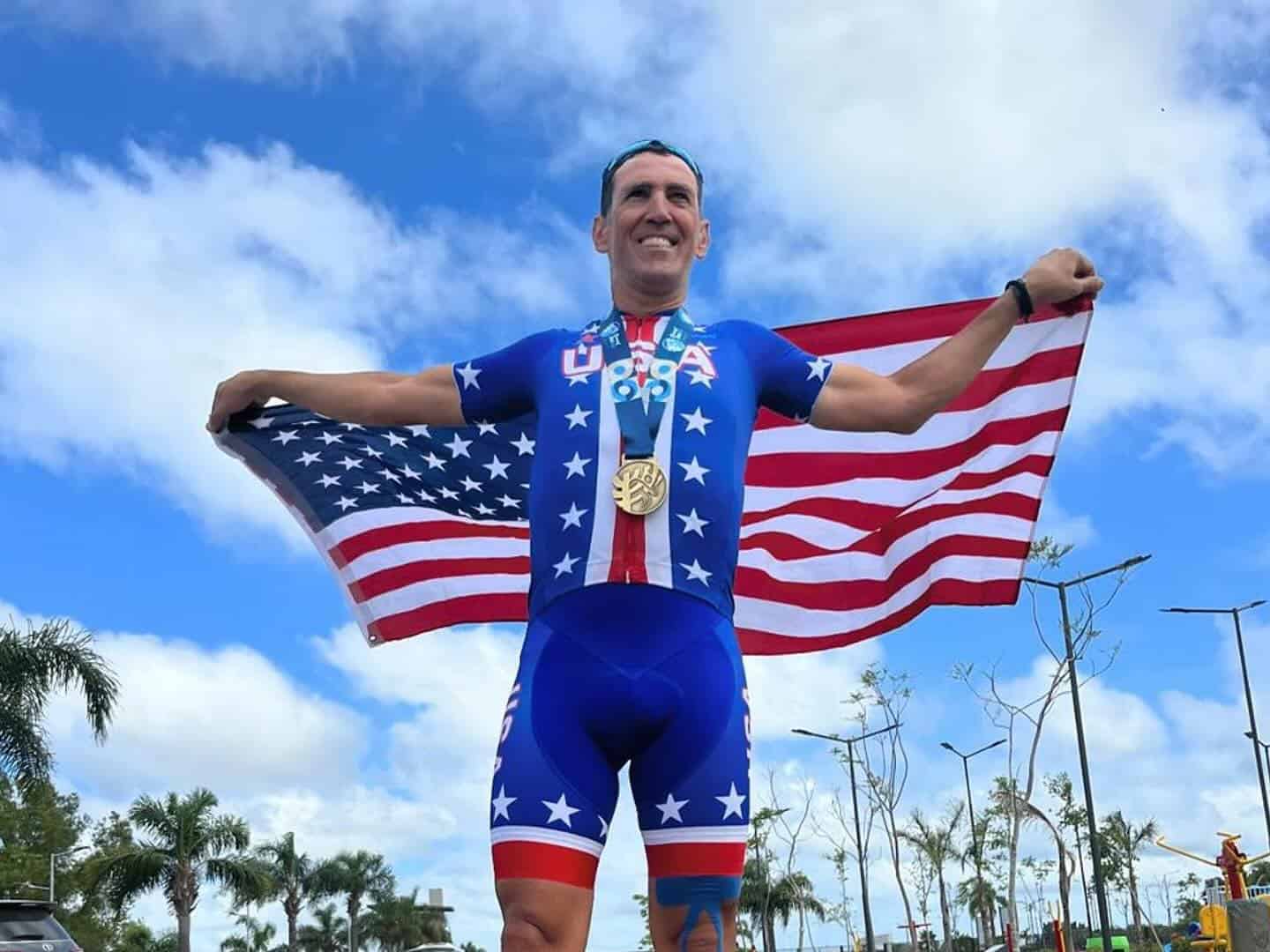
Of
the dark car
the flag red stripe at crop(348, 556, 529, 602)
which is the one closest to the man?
the flag red stripe at crop(348, 556, 529, 602)

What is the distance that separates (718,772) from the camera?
3.80 meters

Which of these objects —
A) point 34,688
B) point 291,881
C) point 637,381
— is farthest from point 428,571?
point 291,881

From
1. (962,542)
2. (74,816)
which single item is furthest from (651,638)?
(74,816)

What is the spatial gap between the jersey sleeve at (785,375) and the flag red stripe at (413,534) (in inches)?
74.2

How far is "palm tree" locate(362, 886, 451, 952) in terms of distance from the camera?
66.9m

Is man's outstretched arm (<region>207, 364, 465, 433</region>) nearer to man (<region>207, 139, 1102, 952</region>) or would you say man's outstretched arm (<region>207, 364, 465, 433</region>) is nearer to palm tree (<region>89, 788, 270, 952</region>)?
man (<region>207, 139, 1102, 952</region>)

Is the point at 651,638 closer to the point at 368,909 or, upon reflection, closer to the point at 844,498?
the point at 844,498

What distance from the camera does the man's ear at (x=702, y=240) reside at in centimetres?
456

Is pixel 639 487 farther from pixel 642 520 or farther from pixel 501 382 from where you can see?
pixel 501 382

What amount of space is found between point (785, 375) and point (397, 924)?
67580 millimetres

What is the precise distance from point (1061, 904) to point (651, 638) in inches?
1283

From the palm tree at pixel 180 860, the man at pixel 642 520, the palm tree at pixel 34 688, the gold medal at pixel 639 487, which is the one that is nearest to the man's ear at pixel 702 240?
the man at pixel 642 520

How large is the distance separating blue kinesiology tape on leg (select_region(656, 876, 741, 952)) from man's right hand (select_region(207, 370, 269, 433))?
7.08ft

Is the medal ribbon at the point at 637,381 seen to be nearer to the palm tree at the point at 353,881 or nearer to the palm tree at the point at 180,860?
the palm tree at the point at 180,860
